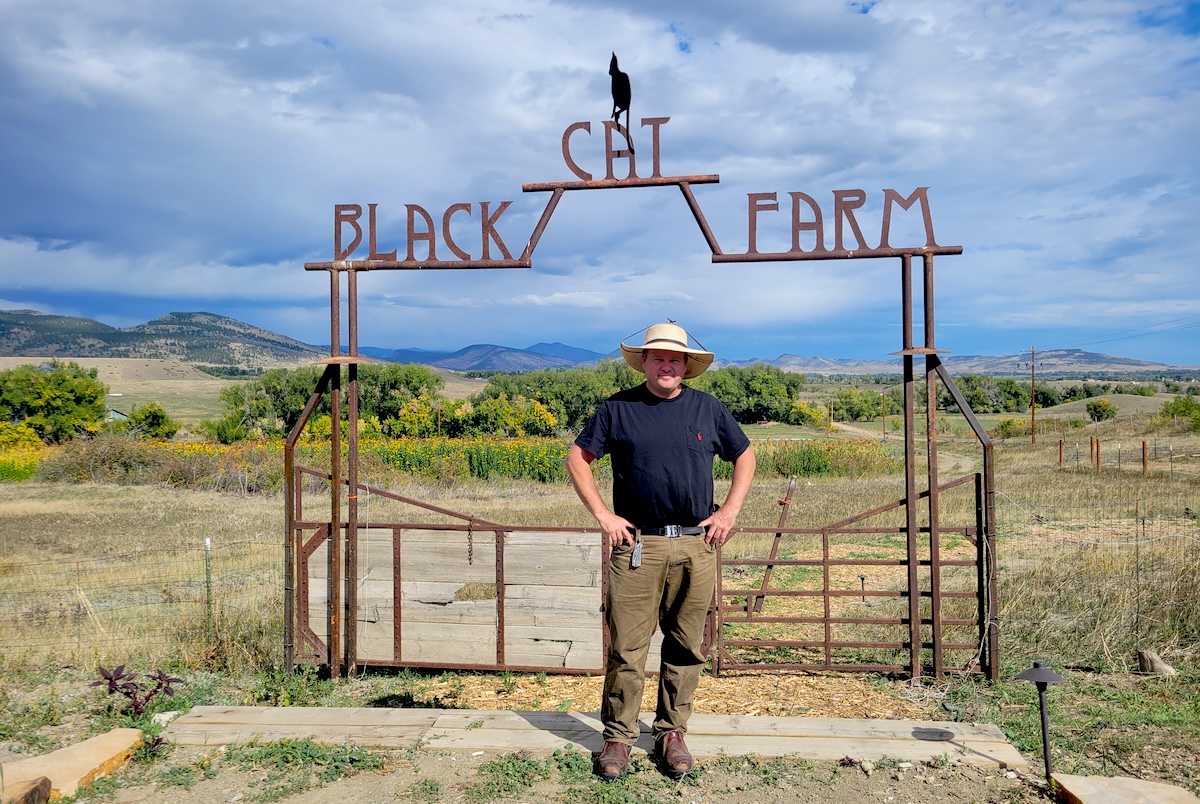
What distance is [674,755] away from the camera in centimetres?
394

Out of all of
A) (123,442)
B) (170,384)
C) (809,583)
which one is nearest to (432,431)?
(123,442)

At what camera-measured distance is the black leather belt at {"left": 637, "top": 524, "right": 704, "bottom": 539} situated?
160 inches

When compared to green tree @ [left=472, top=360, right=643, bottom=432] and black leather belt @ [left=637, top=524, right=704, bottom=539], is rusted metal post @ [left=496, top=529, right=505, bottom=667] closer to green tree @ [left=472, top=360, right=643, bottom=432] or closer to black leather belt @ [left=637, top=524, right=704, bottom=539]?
black leather belt @ [left=637, top=524, right=704, bottom=539]

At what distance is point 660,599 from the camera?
165 inches

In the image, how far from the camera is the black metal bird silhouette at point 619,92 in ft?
18.1

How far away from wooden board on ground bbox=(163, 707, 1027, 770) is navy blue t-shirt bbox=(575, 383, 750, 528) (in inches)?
45.5

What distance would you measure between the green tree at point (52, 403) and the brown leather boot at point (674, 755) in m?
39.0

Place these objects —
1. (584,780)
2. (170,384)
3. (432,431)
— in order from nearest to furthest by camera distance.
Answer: (584,780) < (432,431) < (170,384)

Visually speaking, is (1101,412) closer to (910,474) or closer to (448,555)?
(910,474)

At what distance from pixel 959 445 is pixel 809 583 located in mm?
33422

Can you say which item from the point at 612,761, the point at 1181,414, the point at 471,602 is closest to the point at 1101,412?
the point at 1181,414

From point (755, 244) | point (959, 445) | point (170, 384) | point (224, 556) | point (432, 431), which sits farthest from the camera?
point (170, 384)

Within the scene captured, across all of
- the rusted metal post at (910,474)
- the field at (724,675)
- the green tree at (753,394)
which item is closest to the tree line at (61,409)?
the field at (724,675)

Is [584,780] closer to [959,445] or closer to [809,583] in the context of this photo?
[809,583]
